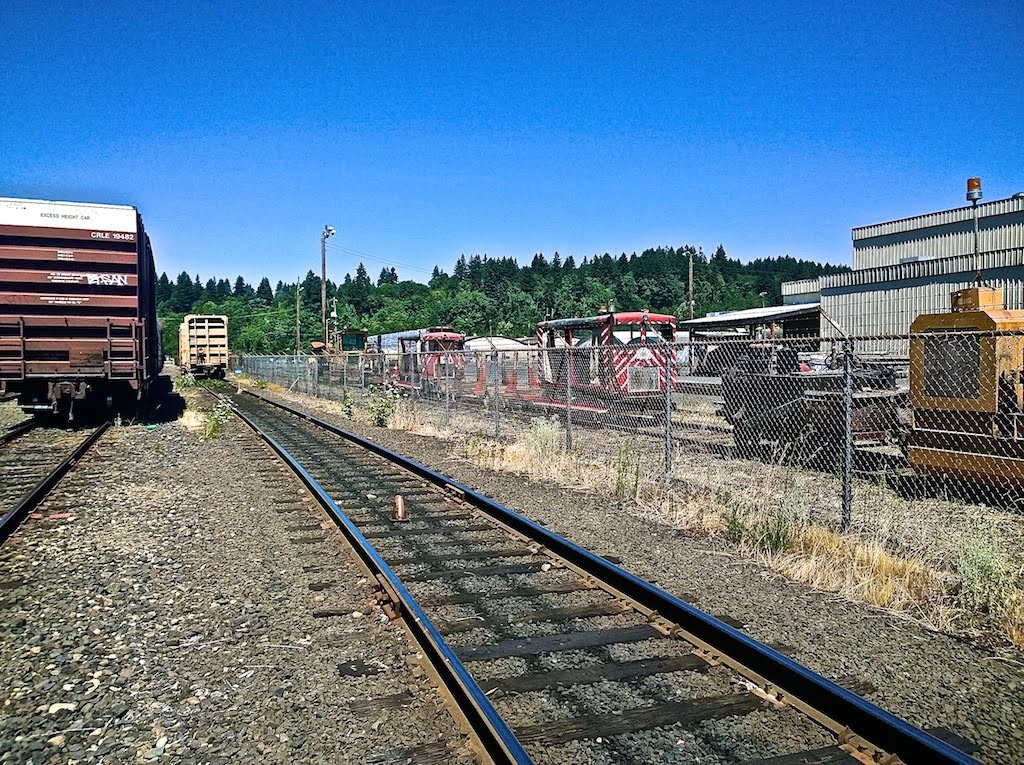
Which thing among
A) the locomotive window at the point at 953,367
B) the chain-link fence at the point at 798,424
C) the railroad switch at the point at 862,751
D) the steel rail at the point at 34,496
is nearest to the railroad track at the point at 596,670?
the railroad switch at the point at 862,751

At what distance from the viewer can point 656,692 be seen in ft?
13.7

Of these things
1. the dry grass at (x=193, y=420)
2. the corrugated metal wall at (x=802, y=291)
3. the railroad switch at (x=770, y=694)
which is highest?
the corrugated metal wall at (x=802, y=291)

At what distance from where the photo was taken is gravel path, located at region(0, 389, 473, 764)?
373cm

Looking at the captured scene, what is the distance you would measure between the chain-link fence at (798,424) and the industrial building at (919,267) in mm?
21606

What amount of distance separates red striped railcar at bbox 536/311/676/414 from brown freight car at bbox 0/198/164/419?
382 inches

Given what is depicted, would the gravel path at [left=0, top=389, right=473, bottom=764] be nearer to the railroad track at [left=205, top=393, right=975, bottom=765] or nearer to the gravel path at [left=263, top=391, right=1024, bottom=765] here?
the railroad track at [left=205, top=393, right=975, bottom=765]

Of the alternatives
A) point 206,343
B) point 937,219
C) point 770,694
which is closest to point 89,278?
point 770,694

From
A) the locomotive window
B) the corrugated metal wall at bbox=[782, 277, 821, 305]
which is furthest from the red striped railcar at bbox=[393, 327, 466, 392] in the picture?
the corrugated metal wall at bbox=[782, 277, 821, 305]

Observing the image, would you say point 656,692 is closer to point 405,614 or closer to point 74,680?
point 405,614

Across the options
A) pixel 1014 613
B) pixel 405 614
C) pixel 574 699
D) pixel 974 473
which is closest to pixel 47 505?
pixel 405 614

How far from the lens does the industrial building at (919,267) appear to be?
3703 centimetres

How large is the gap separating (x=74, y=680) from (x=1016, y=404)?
9559 mm

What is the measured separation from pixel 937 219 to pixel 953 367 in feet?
144

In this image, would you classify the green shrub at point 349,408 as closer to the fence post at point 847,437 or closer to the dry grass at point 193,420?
the dry grass at point 193,420
